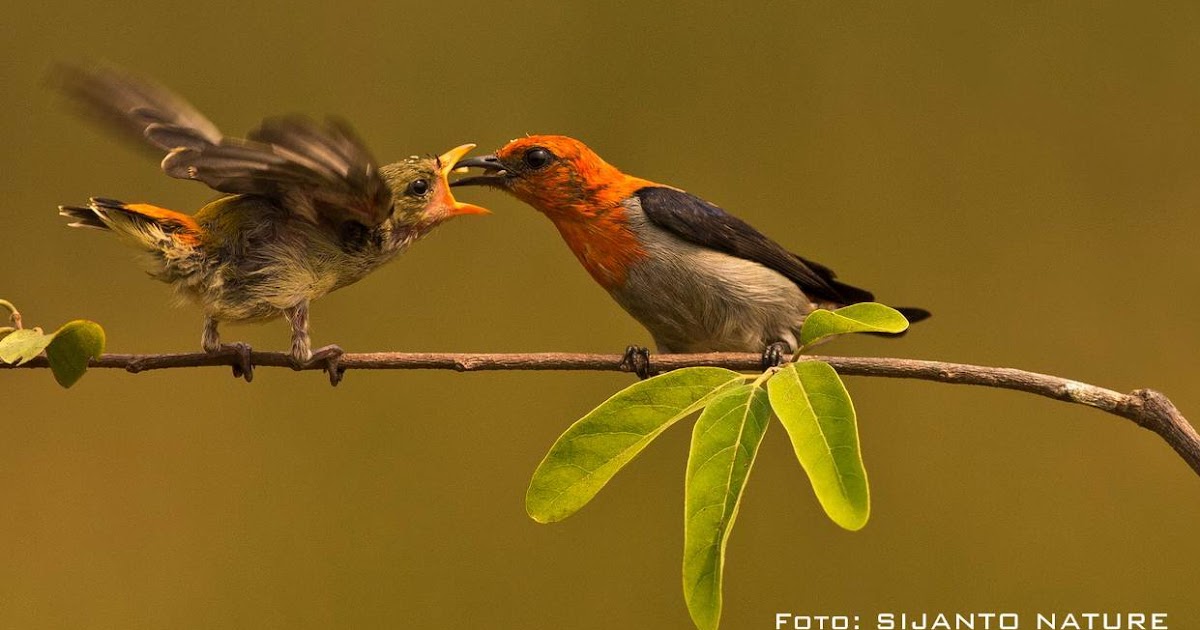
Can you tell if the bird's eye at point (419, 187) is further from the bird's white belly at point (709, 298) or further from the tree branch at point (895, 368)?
the bird's white belly at point (709, 298)

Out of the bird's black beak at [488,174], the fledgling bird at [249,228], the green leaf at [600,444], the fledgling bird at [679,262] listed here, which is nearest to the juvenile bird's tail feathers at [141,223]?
the fledgling bird at [249,228]

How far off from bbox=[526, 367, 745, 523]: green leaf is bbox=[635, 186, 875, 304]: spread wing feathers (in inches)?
27.6

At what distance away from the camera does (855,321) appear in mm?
997

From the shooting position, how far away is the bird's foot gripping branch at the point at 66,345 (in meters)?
0.97

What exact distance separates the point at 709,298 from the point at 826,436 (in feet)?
2.38

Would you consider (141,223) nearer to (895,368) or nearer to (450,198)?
(450,198)

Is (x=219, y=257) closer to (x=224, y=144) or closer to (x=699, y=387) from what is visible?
(x=224, y=144)

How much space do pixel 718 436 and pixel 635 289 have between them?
2.29ft

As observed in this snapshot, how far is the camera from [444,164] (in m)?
1.27

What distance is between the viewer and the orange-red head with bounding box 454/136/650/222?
1.44 metres

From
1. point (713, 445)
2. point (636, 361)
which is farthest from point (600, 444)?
point (636, 361)

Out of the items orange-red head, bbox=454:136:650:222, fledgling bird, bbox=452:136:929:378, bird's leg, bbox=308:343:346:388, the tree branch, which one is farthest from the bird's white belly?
bird's leg, bbox=308:343:346:388

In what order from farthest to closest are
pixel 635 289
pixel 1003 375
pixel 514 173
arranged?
→ pixel 635 289 < pixel 514 173 < pixel 1003 375

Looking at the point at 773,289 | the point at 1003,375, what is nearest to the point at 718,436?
the point at 1003,375
